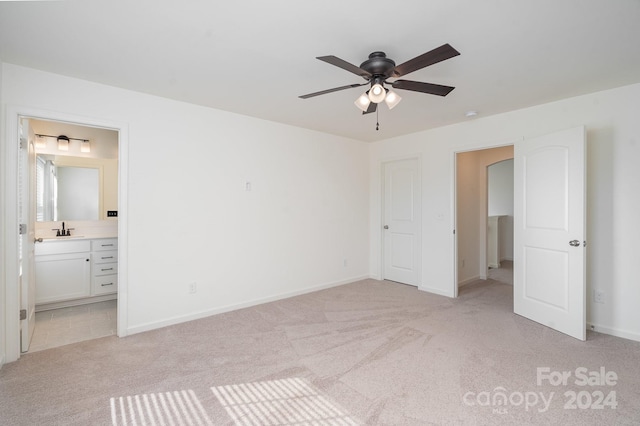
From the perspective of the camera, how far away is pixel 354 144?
5.22 m

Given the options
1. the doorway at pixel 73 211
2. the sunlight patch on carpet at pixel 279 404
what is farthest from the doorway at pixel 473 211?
the doorway at pixel 73 211

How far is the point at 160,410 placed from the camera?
1.94 metres

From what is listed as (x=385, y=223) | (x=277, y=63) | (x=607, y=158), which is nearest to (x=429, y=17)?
(x=277, y=63)

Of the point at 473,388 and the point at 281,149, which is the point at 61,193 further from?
the point at 473,388

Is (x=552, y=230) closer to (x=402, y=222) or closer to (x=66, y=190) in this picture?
(x=402, y=222)

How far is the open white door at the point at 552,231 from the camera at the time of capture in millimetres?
2977

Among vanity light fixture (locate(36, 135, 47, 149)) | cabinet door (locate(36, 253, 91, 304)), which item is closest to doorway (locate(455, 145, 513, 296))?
cabinet door (locate(36, 253, 91, 304))

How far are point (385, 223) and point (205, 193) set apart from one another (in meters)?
3.06

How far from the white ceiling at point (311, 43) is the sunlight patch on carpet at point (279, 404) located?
2.44 metres

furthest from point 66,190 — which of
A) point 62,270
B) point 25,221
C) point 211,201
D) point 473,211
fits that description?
point 473,211

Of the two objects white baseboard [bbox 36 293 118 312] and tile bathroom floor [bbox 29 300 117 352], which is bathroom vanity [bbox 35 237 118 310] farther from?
tile bathroom floor [bbox 29 300 117 352]

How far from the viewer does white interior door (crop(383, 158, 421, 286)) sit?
4.90m

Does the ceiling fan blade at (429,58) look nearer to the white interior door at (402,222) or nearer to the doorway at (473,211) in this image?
the white interior door at (402,222)

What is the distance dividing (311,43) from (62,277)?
13.5ft
